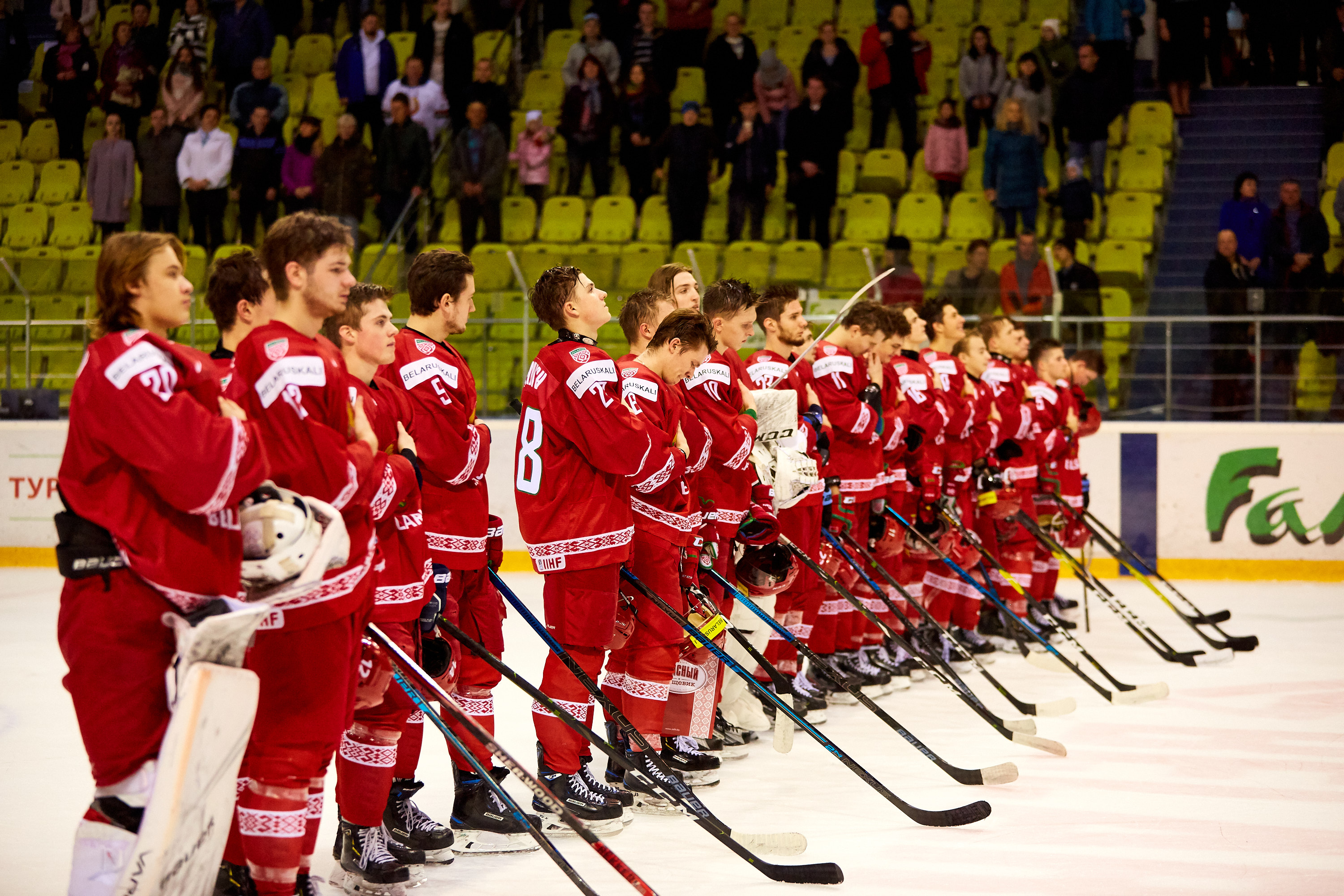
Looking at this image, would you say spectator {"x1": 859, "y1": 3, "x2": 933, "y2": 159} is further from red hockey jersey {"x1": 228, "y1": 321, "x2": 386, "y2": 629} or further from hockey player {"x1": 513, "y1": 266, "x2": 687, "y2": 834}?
red hockey jersey {"x1": 228, "y1": 321, "x2": 386, "y2": 629}

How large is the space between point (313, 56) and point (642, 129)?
4087mm

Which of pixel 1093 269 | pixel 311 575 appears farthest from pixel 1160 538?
pixel 311 575

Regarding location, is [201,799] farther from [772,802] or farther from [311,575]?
[772,802]

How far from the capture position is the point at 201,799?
7.63 feet

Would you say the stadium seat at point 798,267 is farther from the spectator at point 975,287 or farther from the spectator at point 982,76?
the spectator at point 982,76

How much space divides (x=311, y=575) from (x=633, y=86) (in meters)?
9.27

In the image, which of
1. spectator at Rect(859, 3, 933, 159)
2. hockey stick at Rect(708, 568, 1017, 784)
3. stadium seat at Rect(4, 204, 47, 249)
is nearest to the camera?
hockey stick at Rect(708, 568, 1017, 784)

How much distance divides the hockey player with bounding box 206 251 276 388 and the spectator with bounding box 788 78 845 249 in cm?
768

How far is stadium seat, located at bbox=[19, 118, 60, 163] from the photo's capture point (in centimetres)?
1256

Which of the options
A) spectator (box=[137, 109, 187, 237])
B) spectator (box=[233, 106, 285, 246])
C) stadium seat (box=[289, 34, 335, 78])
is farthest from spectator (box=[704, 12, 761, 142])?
spectator (box=[137, 109, 187, 237])

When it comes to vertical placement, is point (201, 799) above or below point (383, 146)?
below

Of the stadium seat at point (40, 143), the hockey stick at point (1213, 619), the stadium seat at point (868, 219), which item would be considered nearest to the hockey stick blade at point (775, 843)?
the hockey stick at point (1213, 619)

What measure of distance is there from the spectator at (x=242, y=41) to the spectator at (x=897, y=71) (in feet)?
17.5

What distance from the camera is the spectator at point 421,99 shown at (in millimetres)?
11273
